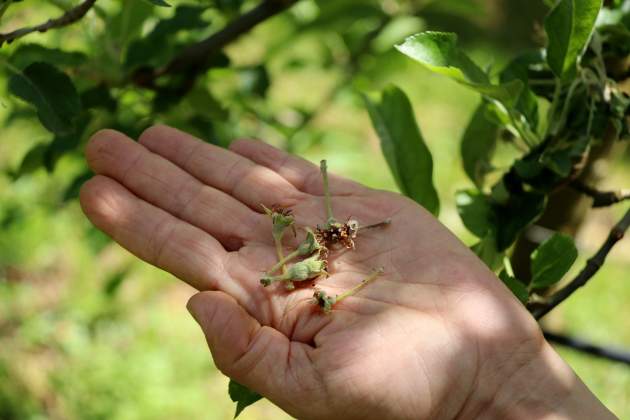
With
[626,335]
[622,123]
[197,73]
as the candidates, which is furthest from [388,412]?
[626,335]

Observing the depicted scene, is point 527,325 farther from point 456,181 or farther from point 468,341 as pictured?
point 456,181

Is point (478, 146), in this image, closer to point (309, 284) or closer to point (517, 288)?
point (517, 288)

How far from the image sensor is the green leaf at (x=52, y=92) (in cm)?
117

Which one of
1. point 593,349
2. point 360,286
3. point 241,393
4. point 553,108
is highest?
point 553,108

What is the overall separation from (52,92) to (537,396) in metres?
0.90

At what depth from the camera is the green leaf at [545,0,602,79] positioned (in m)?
1.12

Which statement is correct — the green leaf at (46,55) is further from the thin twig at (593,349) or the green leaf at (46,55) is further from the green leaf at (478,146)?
the thin twig at (593,349)

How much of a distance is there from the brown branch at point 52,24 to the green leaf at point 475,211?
2.31 feet

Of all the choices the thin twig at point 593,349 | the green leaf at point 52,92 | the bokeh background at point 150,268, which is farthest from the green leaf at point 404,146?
the green leaf at point 52,92

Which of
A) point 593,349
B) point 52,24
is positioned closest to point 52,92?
point 52,24

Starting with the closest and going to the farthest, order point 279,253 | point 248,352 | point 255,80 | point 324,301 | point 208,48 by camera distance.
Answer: point 248,352, point 324,301, point 279,253, point 208,48, point 255,80

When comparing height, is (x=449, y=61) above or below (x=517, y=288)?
above

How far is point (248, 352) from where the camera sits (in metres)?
1.04

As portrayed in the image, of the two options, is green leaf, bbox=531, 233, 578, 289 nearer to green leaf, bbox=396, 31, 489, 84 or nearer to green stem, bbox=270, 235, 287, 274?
green leaf, bbox=396, 31, 489, 84
